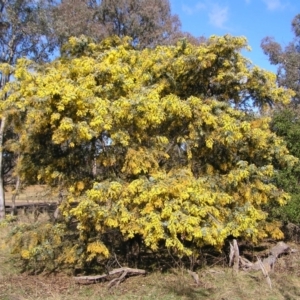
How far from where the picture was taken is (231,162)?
9.87 metres

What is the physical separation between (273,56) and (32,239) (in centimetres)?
1844

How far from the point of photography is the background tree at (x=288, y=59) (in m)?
22.5

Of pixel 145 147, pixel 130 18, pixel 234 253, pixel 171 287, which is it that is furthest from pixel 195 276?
pixel 130 18

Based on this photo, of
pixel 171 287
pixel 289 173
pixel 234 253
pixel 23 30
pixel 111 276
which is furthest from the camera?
pixel 23 30

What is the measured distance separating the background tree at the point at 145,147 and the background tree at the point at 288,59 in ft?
42.8

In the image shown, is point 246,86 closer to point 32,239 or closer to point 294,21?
point 32,239

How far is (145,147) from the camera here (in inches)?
352

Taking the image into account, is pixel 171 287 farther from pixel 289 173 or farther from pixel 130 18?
pixel 130 18

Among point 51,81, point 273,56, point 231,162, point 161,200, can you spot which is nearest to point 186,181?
point 161,200

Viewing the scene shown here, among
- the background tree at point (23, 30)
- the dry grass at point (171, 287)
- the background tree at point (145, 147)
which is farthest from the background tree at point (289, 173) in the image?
the background tree at point (23, 30)

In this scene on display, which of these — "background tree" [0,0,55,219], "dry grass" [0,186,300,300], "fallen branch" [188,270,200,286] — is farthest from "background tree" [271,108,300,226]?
"background tree" [0,0,55,219]

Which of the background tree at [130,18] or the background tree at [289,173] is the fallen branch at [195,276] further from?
the background tree at [130,18]

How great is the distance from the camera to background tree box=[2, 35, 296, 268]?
26.2 ft

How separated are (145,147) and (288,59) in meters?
16.4
